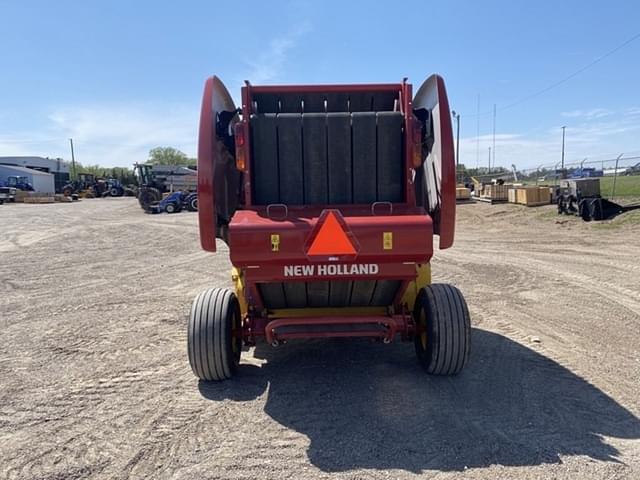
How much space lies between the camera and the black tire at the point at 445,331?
3.96 meters

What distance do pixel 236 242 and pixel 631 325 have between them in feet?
16.6

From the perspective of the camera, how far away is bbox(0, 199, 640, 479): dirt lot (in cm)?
306

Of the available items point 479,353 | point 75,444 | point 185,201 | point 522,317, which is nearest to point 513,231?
point 522,317

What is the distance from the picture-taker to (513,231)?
55.8 ft

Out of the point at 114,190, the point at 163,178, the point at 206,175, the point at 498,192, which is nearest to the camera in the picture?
the point at 206,175

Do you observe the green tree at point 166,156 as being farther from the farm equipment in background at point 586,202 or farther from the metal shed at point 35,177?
the farm equipment in background at point 586,202

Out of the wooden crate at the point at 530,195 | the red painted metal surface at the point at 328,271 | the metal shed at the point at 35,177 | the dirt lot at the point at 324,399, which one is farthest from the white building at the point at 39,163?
the red painted metal surface at the point at 328,271

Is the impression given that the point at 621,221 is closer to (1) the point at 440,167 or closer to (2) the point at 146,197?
(1) the point at 440,167

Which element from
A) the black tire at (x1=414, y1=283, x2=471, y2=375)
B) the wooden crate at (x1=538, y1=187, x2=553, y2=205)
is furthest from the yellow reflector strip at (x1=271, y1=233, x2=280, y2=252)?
the wooden crate at (x1=538, y1=187, x2=553, y2=205)

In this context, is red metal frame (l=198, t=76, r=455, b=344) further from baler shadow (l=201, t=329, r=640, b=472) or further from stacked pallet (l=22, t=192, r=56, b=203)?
stacked pallet (l=22, t=192, r=56, b=203)

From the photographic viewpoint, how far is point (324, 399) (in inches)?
155

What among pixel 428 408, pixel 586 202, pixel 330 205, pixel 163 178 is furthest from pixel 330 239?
pixel 163 178

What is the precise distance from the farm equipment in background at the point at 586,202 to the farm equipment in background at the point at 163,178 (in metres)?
23.3

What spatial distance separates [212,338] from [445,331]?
1.94 m
